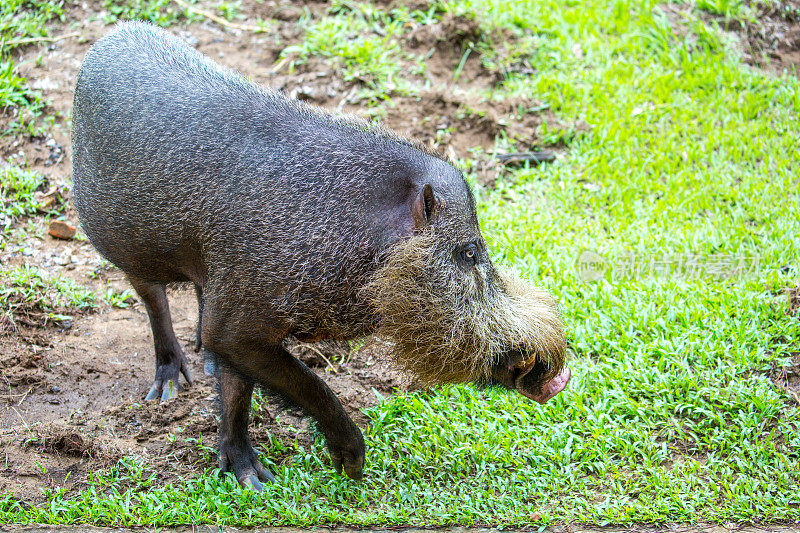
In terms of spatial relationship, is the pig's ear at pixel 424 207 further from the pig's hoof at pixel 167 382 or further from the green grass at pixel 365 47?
the green grass at pixel 365 47

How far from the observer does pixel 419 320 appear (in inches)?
136

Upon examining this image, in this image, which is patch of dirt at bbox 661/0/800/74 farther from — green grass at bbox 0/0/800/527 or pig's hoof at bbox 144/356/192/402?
pig's hoof at bbox 144/356/192/402

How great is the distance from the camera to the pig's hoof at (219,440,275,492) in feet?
13.0

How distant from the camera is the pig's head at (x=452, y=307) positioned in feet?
11.2

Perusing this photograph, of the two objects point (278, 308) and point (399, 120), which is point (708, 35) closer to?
point (399, 120)

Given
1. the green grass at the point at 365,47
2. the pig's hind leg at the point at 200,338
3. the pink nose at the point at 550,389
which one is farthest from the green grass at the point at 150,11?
the pink nose at the point at 550,389

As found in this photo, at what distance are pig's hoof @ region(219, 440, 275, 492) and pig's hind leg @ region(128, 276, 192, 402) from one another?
2.50ft

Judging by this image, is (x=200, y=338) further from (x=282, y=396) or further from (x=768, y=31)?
(x=768, y=31)

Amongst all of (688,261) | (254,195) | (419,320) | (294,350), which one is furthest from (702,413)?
(254,195)

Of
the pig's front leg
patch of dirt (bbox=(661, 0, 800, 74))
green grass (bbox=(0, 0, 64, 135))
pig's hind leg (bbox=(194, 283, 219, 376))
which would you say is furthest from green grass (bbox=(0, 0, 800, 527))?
green grass (bbox=(0, 0, 64, 135))

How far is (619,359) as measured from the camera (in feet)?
15.4

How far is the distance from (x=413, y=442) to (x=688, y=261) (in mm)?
2477

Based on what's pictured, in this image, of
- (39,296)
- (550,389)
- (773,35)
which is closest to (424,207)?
(550,389)

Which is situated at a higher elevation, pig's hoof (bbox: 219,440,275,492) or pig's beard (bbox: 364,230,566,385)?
pig's beard (bbox: 364,230,566,385)
